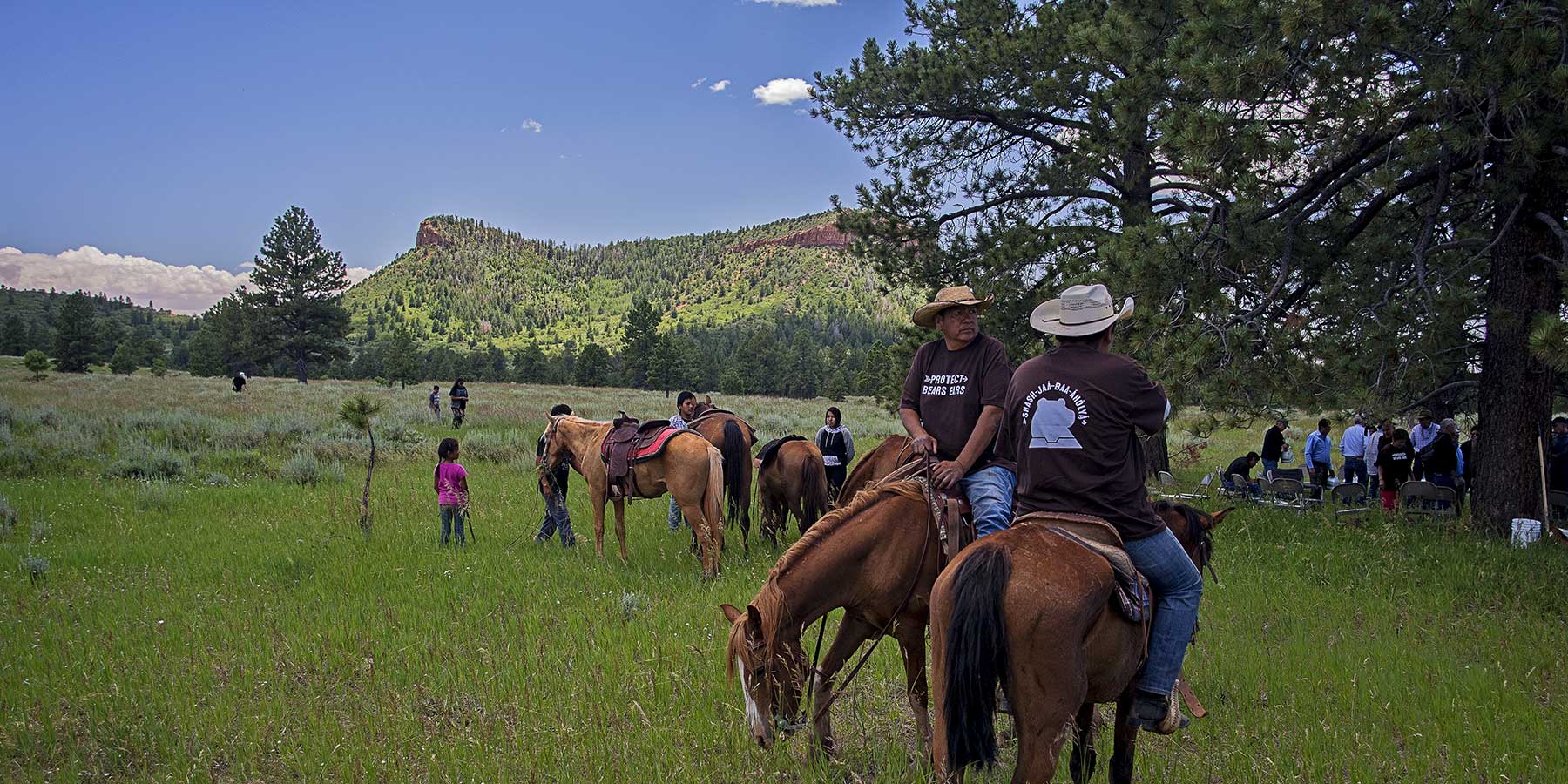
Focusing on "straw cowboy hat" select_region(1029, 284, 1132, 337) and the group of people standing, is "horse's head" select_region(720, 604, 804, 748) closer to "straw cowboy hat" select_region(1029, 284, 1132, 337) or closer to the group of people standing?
"straw cowboy hat" select_region(1029, 284, 1132, 337)

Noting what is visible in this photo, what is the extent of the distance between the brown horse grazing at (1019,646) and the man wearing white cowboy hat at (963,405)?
1.24 meters

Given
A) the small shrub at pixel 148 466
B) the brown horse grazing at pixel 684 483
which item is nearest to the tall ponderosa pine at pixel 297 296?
the small shrub at pixel 148 466

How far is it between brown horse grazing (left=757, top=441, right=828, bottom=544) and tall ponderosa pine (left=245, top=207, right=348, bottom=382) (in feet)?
192

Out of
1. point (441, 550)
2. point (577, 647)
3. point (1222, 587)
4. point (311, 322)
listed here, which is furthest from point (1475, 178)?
point (311, 322)

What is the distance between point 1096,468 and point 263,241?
69338 mm

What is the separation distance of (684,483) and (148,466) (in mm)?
11776

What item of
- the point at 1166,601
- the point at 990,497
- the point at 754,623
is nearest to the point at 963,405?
the point at 990,497

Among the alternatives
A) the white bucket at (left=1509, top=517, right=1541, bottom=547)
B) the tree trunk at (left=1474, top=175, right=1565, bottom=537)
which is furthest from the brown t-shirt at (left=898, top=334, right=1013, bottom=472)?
the white bucket at (left=1509, top=517, right=1541, bottom=547)

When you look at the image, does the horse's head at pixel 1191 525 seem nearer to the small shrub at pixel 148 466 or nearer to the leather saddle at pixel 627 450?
the leather saddle at pixel 627 450

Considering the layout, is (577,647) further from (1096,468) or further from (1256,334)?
(1256,334)

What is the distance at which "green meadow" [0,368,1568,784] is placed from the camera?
4.29m

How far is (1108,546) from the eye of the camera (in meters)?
3.23

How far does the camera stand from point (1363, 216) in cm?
938

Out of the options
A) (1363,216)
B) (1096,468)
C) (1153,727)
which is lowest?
(1153,727)
